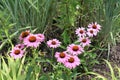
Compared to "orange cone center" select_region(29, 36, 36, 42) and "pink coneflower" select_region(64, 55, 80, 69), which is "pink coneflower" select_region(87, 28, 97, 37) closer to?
"pink coneflower" select_region(64, 55, 80, 69)

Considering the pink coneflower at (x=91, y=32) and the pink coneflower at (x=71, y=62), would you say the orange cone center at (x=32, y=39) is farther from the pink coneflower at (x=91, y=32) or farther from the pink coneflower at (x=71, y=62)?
the pink coneflower at (x=91, y=32)

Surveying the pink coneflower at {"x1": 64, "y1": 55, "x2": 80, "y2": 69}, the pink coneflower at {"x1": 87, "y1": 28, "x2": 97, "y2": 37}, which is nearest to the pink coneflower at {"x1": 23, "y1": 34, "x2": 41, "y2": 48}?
the pink coneflower at {"x1": 64, "y1": 55, "x2": 80, "y2": 69}

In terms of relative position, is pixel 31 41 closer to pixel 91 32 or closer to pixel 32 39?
pixel 32 39

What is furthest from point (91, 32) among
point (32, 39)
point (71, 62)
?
point (32, 39)

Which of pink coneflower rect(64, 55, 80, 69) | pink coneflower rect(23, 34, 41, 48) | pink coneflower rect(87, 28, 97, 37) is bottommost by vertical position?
pink coneflower rect(64, 55, 80, 69)

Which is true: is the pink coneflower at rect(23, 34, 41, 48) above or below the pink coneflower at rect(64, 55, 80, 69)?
above

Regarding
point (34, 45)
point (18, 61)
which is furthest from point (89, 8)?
point (34, 45)

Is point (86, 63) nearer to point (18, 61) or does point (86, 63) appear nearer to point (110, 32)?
point (110, 32)

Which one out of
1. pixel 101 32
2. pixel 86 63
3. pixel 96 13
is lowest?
pixel 86 63

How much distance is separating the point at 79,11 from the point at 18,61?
0.84 meters

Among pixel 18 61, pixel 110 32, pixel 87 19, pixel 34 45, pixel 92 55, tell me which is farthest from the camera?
pixel 87 19

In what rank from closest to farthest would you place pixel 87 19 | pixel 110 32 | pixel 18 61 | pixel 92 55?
1. pixel 18 61
2. pixel 92 55
3. pixel 110 32
4. pixel 87 19

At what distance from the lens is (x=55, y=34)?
2.95 meters

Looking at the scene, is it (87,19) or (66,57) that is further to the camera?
(87,19)
